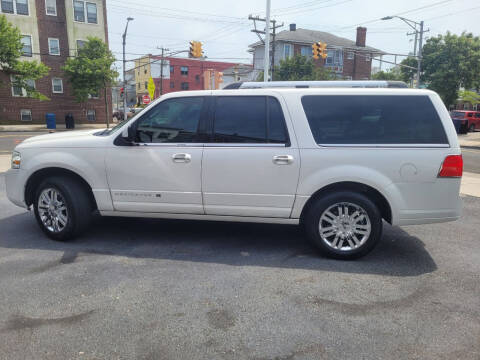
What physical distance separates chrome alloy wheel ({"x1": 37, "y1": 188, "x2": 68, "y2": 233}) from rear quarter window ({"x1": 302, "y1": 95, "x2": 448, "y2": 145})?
10.8 feet

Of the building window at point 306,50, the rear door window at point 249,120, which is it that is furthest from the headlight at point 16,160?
the building window at point 306,50

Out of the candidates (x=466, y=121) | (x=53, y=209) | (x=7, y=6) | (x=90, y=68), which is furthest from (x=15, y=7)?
(x=466, y=121)

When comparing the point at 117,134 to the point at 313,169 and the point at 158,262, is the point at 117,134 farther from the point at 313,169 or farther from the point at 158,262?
the point at 313,169

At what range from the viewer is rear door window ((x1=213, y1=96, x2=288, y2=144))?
454cm

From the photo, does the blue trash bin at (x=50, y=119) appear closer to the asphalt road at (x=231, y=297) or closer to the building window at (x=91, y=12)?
the building window at (x=91, y=12)

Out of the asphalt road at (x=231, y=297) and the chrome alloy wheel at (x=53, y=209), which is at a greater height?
the chrome alloy wheel at (x=53, y=209)

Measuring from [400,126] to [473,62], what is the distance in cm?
4093

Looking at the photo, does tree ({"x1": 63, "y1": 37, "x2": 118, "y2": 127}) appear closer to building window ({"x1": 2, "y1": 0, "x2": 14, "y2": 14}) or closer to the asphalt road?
building window ({"x1": 2, "y1": 0, "x2": 14, "y2": 14})

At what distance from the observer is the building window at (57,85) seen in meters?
36.5

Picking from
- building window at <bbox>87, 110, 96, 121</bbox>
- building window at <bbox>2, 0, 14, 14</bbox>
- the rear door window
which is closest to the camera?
the rear door window

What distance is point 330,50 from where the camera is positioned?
5247cm

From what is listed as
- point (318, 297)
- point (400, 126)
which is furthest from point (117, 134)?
point (400, 126)

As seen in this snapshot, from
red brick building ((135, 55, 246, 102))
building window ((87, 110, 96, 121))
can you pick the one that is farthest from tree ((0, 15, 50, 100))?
red brick building ((135, 55, 246, 102))

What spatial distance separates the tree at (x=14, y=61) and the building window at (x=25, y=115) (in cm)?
392
